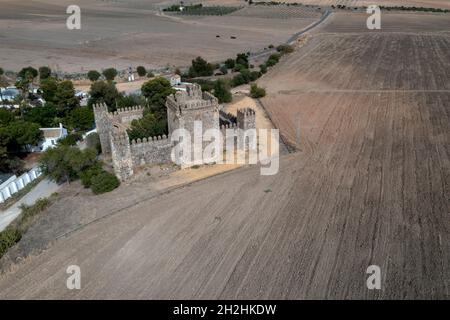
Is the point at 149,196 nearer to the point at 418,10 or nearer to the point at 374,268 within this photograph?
the point at 374,268

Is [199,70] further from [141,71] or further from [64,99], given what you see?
[64,99]

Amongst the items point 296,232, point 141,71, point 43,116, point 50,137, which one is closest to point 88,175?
point 50,137

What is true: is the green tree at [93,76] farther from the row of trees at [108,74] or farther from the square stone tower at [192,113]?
the square stone tower at [192,113]

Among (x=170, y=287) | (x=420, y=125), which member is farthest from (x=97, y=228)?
(x=420, y=125)

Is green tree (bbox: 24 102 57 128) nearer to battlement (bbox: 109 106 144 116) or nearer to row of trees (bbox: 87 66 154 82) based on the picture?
battlement (bbox: 109 106 144 116)

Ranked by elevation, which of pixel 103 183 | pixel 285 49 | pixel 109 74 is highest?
pixel 285 49

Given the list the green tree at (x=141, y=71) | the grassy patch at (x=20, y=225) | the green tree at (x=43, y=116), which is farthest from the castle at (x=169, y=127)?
the green tree at (x=141, y=71)
